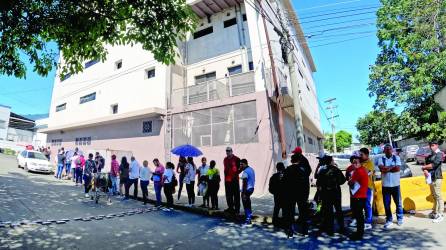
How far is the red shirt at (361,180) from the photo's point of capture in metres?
5.71

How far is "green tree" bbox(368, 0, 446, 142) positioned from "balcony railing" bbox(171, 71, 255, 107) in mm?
12206

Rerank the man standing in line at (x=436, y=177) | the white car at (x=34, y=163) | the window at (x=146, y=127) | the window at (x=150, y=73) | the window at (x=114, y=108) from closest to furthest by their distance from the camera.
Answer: the man standing in line at (x=436, y=177)
the window at (x=146, y=127)
the window at (x=150, y=73)
the white car at (x=34, y=163)
the window at (x=114, y=108)

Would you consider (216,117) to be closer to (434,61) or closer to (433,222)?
(433,222)

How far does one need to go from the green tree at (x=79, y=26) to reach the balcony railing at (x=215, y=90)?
7785 mm

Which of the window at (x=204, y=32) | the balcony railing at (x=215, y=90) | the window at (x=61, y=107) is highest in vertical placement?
the window at (x=204, y=32)

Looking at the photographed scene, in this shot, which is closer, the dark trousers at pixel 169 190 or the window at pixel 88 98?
the dark trousers at pixel 169 190

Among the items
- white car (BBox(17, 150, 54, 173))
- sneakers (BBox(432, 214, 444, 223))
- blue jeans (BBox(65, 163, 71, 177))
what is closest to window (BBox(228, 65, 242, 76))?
sneakers (BBox(432, 214, 444, 223))

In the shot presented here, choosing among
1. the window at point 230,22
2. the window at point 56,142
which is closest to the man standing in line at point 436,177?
the window at point 230,22

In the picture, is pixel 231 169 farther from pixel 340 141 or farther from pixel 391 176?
pixel 340 141

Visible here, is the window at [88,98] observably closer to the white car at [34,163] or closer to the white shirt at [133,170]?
the white car at [34,163]

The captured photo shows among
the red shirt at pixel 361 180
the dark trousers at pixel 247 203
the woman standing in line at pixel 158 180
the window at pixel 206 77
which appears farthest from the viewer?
the window at pixel 206 77

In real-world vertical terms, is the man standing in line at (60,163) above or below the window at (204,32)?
below

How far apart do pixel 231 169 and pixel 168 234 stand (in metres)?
2.64

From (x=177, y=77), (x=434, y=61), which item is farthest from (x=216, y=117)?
(x=434, y=61)
